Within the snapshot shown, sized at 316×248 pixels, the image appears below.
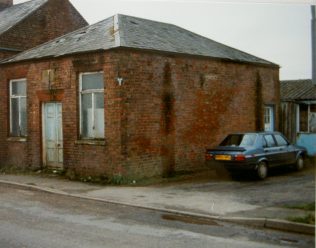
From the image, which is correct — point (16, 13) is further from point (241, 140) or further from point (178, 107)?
point (241, 140)

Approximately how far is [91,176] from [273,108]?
338 inches

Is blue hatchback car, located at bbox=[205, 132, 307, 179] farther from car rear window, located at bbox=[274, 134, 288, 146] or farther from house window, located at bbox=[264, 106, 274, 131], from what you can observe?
house window, located at bbox=[264, 106, 274, 131]

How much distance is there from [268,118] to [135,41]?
7408 millimetres

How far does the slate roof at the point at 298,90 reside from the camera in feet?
70.7

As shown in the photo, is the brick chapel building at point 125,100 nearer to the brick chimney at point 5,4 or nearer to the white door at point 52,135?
the white door at point 52,135

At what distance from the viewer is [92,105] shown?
14.1 m

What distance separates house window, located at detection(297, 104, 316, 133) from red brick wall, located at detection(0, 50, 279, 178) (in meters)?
4.10

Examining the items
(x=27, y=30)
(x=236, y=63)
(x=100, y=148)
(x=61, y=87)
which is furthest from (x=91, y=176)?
(x=27, y=30)

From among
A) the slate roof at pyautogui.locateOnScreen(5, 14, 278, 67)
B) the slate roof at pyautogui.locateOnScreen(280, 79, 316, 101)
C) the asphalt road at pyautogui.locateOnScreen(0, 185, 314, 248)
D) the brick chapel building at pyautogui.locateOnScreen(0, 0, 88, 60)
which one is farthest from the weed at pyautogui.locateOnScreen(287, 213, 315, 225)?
the slate roof at pyautogui.locateOnScreen(280, 79, 316, 101)

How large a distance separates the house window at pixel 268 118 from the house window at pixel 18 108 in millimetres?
9022

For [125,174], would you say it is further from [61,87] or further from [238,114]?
[238,114]

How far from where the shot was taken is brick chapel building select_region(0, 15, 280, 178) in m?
13.3

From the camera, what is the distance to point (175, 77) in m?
14.7

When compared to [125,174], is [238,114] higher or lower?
higher
